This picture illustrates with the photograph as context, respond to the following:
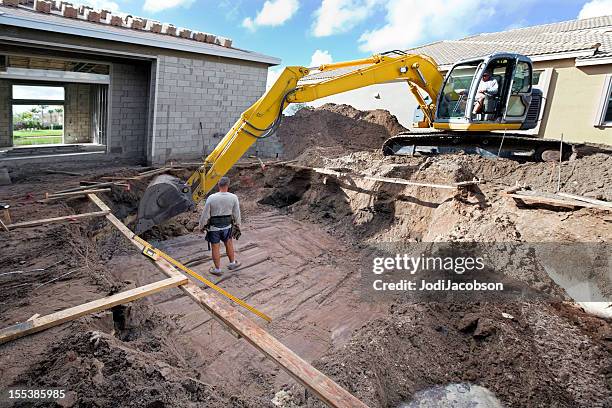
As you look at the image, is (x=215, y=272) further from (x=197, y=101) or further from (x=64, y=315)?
(x=197, y=101)

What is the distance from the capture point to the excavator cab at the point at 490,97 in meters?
7.46

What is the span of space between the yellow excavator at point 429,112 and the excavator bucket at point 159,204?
0.02 m

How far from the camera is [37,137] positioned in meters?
16.0

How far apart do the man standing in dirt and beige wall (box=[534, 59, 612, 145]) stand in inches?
444

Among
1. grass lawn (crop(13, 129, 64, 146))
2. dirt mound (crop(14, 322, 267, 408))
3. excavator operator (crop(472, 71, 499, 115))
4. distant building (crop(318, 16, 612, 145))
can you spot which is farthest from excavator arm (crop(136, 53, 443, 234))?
grass lawn (crop(13, 129, 64, 146))

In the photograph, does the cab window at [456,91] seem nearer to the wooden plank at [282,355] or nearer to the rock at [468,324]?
the rock at [468,324]

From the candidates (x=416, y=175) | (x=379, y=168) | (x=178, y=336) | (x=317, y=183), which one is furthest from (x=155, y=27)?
(x=178, y=336)

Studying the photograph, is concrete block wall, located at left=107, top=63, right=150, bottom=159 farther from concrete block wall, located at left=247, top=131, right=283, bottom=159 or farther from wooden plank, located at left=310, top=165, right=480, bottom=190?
wooden plank, located at left=310, top=165, right=480, bottom=190

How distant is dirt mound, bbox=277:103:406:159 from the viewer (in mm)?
13680

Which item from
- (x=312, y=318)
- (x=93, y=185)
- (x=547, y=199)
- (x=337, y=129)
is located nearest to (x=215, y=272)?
(x=312, y=318)

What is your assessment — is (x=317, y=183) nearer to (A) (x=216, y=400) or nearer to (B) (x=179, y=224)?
(B) (x=179, y=224)

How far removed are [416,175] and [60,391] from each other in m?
6.91

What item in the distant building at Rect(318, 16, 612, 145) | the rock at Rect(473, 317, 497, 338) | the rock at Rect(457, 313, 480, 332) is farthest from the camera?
the distant building at Rect(318, 16, 612, 145)

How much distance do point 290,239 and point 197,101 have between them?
18.6 ft
